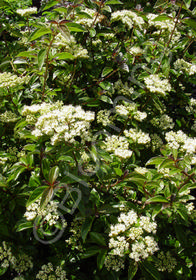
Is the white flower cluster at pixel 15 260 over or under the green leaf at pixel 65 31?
under

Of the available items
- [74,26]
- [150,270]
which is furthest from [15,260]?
[74,26]

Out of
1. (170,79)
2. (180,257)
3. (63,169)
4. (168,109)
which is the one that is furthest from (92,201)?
(168,109)

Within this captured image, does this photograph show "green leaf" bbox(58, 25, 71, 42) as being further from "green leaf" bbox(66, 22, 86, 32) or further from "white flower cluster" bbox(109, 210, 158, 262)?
"white flower cluster" bbox(109, 210, 158, 262)

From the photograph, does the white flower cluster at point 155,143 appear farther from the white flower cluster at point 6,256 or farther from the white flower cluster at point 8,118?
the white flower cluster at point 6,256

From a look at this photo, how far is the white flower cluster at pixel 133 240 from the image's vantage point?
1.78m

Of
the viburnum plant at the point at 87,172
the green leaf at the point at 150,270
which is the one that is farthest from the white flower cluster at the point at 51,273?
the green leaf at the point at 150,270

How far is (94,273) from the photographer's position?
2281 millimetres

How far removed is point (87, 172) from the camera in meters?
1.99

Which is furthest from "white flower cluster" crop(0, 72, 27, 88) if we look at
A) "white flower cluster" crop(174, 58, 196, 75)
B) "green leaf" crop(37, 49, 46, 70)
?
"white flower cluster" crop(174, 58, 196, 75)

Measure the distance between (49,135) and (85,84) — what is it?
4.71ft

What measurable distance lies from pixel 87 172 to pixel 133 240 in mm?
591

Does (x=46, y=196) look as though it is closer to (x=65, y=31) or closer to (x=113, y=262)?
(x=113, y=262)

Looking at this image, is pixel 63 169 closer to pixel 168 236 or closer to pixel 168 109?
pixel 168 236

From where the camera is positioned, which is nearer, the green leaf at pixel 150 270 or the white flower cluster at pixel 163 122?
the green leaf at pixel 150 270
